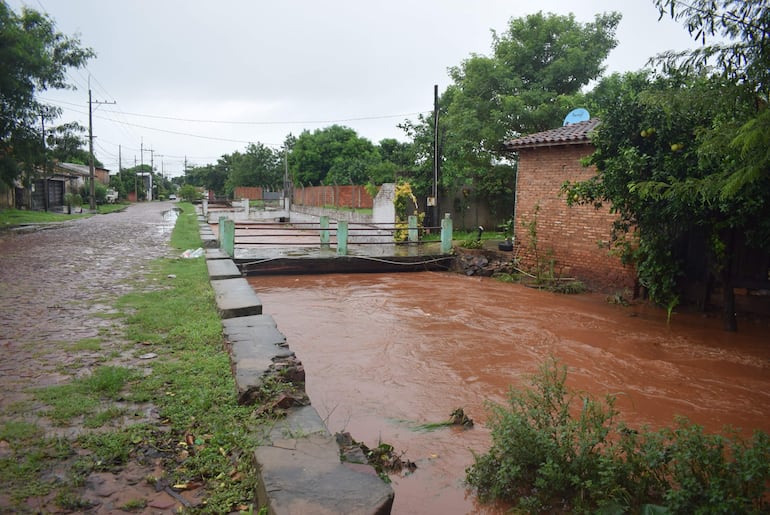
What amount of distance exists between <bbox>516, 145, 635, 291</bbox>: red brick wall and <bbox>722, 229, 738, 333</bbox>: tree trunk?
2.14 metres

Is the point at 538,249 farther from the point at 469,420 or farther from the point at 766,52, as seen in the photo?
the point at 766,52

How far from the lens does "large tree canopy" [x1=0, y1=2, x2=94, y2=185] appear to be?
17562 mm

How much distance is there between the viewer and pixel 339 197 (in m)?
28.1

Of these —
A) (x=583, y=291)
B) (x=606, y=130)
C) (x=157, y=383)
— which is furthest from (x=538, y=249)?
(x=157, y=383)

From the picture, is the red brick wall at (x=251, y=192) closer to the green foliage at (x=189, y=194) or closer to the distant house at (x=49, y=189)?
the green foliage at (x=189, y=194)

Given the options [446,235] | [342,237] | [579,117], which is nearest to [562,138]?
[579,117]

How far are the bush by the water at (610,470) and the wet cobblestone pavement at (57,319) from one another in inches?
77.8

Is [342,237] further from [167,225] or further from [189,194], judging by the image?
[189,194]

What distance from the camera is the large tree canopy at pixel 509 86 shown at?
18.2 m

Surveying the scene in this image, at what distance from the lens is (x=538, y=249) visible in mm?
12414

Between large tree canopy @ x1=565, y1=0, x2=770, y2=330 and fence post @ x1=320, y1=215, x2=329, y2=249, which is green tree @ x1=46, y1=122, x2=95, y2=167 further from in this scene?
large tree canopy @ x1=565, y1=0, x2=770, y2=330

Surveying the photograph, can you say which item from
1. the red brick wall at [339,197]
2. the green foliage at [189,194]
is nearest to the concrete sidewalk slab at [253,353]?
the red brick wall at [339,197]

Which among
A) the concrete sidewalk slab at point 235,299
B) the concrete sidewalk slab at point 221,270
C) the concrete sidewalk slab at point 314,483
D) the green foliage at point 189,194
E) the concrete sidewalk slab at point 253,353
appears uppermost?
the green foliage at point 189,194

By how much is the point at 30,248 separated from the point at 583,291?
13.0 meters
